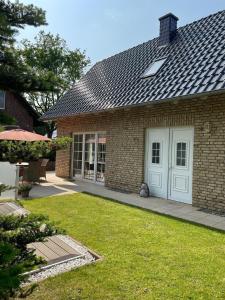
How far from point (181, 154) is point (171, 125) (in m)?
0.93

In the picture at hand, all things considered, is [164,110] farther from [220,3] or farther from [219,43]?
[220,3]

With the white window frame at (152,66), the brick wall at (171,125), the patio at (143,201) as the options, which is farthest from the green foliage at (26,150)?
the white window frame at (152,66)

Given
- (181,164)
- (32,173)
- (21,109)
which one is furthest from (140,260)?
(21,109)

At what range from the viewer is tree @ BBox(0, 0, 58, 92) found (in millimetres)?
2258

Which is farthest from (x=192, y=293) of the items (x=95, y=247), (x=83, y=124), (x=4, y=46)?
(x=83, y=124)

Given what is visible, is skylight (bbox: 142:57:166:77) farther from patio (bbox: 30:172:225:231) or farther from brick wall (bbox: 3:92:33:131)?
brick wall (bbox: 3:92:33:131)

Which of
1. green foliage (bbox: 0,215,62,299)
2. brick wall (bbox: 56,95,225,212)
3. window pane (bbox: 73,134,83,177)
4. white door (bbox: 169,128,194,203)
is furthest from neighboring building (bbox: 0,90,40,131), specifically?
green foliage (bbox: 0,215,62,299)

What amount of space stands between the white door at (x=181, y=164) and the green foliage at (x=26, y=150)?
658 cm

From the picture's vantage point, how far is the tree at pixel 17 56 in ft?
7.41

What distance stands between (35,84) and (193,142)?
6.85 metres

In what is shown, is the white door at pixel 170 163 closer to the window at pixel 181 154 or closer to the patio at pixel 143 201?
the window at pixel 181 154

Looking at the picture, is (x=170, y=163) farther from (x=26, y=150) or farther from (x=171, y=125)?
(x=26, y=150)

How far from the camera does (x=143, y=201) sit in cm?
918

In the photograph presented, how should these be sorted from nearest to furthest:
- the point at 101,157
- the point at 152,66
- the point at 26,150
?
the point at 26,150 → the point at 152,66 → the point at 101,157
